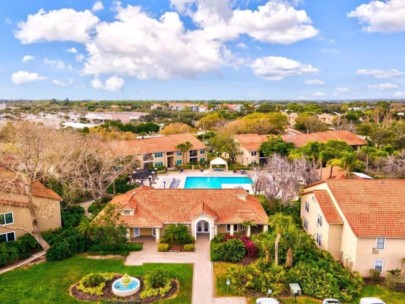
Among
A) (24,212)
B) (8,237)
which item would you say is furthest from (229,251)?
(8,237)

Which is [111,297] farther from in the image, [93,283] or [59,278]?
[59,278]

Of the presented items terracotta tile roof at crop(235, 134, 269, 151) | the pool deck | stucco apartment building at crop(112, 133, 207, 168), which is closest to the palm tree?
stucco apartment building at crop(112, 133, 207, 168)

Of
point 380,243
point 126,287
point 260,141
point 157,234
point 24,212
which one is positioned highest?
point 260,141

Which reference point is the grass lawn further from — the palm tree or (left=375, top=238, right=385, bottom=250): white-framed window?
the palm tree

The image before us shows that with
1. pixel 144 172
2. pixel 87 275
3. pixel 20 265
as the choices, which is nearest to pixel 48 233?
pixel 20 265

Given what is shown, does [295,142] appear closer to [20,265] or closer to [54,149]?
[54,149]
